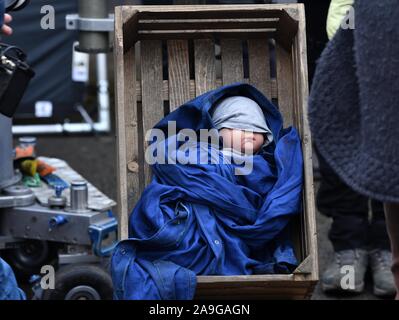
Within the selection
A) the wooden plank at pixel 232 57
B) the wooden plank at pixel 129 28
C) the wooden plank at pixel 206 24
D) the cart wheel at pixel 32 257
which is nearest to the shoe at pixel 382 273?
the wooden plank at pixel 232 57

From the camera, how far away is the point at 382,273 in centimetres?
449

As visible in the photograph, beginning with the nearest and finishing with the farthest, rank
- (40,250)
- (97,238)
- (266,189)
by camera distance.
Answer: (266,189)
(97,238)
(40,250)

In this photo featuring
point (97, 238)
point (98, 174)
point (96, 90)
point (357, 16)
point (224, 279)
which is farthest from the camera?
point (96, 90)

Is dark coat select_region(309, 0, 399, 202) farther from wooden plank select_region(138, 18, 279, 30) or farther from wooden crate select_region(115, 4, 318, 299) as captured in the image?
wooden plank select_region(138, 18, 279, 30)

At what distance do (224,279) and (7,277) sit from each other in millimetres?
702

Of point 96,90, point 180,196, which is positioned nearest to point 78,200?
point 180,196

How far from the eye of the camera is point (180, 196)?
3508 millimetres

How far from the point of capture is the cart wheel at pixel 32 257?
179 inches

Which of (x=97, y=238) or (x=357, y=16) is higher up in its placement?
(x=357, y=16)

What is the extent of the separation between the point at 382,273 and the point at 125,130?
1.44 m

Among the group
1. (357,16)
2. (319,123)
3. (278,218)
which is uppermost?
(357,16)

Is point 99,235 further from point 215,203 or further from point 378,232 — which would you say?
point 378,232
